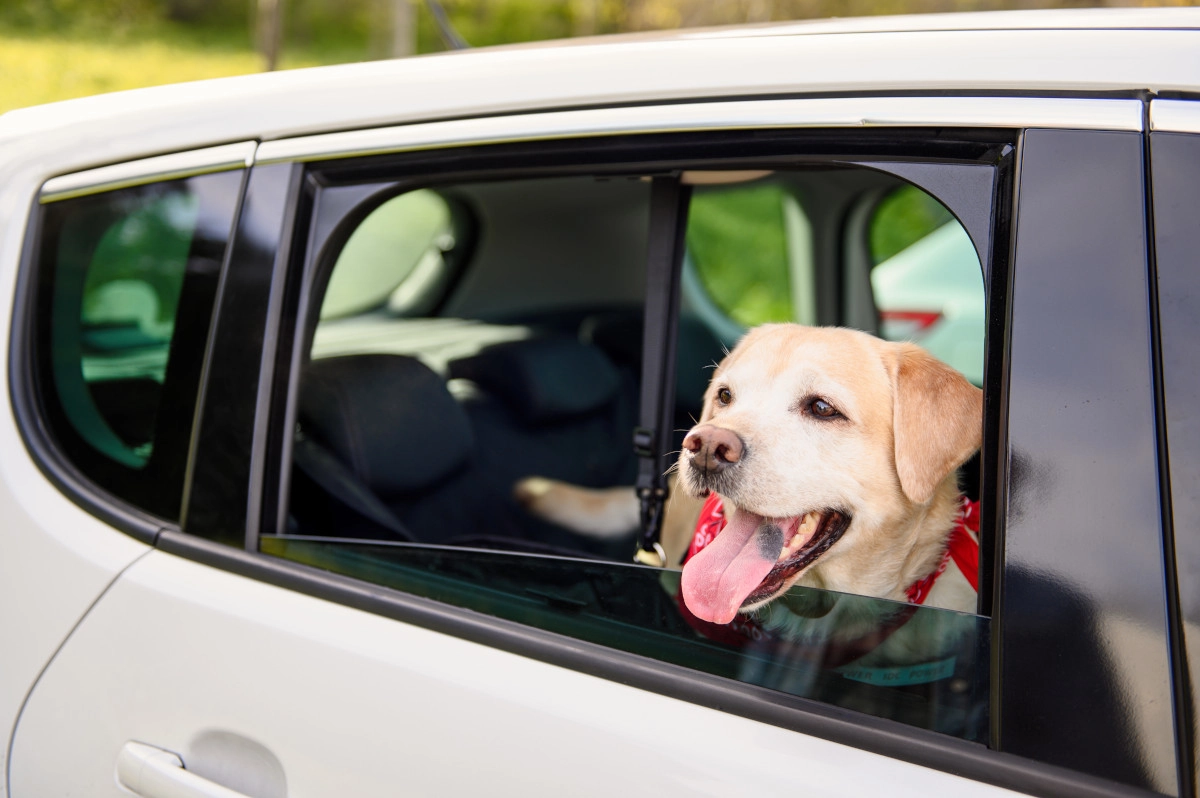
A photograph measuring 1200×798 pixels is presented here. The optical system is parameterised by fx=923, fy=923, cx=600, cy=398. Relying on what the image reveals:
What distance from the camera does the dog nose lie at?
158 cm

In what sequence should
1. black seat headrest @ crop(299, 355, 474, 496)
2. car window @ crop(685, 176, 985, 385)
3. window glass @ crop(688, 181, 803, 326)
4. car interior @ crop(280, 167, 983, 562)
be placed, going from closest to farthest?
black seat headrest @ crop(299, 355, 474, 496) < car interior @ crop(280, 167, 983, 562) < car window @ crop(685, 176, 985, 385) < window glass @ crop(688, 181, 803, 326)

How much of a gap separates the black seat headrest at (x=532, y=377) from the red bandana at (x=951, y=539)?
4.83 feet

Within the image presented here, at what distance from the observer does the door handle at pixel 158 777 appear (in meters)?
1.31

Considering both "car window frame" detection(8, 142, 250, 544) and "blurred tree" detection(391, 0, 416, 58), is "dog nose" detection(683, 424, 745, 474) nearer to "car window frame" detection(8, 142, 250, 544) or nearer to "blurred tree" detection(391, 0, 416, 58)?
"car window frame" detection(8, 142, 250, 544)

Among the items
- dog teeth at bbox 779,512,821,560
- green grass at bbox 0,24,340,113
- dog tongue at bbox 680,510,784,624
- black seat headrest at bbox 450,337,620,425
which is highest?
green grass at bbox 0,24,340,113

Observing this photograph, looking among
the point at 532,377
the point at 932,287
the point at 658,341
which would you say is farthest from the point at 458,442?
the point at 932,287

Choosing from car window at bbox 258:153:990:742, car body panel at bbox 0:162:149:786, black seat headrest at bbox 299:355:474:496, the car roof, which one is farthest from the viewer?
black seat headrest at bbox 299:355:474:496

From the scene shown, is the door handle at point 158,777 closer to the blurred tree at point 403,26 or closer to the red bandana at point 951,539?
the red bandana at point 951,539

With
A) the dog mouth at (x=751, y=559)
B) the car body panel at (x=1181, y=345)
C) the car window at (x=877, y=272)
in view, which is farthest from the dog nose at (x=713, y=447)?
the car window at (x=877, y=272)

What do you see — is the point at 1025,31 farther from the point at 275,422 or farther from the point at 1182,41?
the point at 275,422

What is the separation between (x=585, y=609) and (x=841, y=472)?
2.00 ft

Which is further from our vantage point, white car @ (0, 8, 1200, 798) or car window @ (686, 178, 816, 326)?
car window @ (686, 178, 816, 326)

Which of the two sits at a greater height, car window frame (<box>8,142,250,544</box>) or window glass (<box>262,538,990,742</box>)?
car window frame (<box>8,142,250,544</box>)

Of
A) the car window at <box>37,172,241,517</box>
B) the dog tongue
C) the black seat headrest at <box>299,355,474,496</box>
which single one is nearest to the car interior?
the black seat headrest at <box>299,355,474,496</box>
